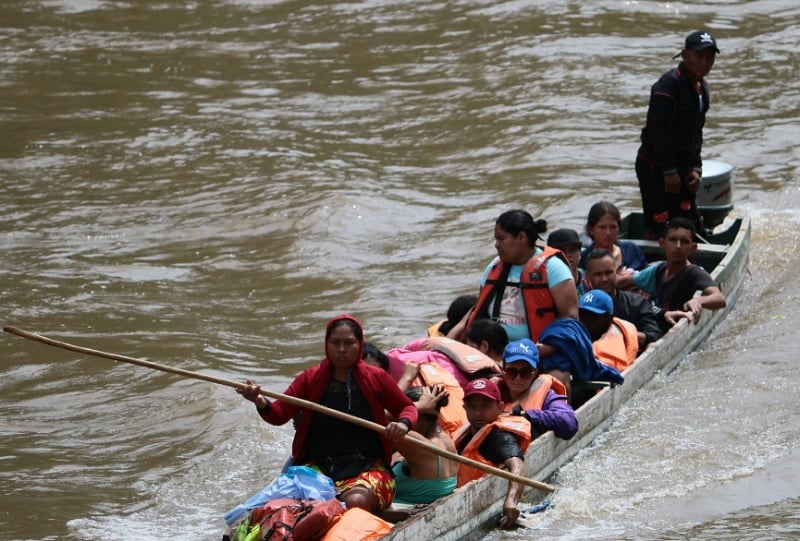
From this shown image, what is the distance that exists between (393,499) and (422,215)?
7554 millimetres

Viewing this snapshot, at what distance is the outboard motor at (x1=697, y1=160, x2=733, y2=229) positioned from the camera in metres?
11.3

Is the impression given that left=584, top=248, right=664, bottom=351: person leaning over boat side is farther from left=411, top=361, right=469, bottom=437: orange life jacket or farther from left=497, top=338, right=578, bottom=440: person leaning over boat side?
left=411, top=361, right=469, bottom=437: orange life jacket

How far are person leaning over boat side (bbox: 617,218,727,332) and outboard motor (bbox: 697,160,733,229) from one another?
1.70 meters

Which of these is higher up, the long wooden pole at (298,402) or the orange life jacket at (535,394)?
the long wooden pole at (298,402)

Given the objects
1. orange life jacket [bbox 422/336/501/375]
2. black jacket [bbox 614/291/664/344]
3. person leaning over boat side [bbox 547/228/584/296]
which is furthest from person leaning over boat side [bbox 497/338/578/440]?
black jacket [bbox 614/291/664/344]

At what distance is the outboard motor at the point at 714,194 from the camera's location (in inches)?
443

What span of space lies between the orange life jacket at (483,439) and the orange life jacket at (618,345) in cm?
145

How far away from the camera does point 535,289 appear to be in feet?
26.2

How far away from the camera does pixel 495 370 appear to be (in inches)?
299

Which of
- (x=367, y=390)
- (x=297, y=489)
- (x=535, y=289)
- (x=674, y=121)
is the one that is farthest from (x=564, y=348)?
(x=674, y=121)

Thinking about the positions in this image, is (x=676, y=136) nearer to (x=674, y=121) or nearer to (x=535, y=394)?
(x=674, y=121)

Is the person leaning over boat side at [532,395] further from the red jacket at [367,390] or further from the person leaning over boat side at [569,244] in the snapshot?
the person leaning over boat side at [569,244]

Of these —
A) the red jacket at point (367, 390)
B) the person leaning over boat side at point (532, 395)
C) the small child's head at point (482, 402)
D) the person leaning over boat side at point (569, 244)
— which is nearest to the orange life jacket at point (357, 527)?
the red jacket at point (367, 390)

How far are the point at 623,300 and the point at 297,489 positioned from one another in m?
3.56
